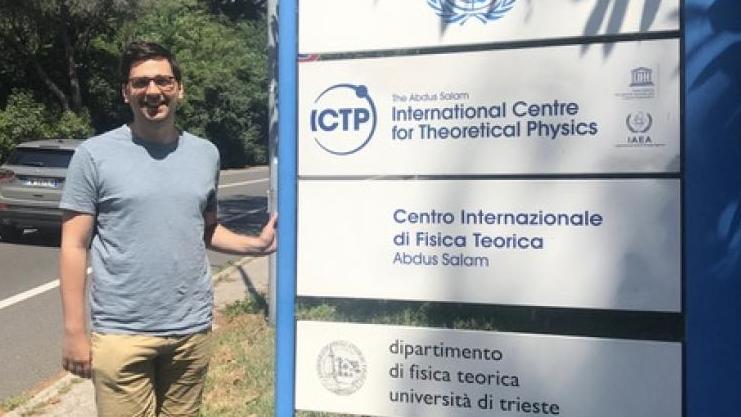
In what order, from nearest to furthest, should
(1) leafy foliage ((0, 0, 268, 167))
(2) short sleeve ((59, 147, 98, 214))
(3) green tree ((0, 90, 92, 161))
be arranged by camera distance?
(2) short sleeve ((59, 147, 98, 214)), (3) green tree ((0, 90, 92, 161)), (1) leafy foliage ((0, 0, 268, 167))

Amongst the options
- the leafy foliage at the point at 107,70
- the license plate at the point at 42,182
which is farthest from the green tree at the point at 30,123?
the license plate at the point at 42,182

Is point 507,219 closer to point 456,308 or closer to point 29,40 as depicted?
point 456,308

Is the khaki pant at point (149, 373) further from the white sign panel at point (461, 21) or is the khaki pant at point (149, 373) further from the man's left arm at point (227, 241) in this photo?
the white sign panel at point (461, 21)

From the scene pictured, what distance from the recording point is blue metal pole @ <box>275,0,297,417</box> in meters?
3.35

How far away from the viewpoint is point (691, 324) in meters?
2.88

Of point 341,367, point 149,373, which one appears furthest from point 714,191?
point 149,373

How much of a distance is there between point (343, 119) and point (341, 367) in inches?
38.8

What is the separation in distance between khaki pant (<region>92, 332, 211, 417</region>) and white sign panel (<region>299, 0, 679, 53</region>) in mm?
1268

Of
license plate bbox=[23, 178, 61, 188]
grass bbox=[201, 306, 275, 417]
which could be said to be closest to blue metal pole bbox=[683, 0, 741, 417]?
grass bbox=[201, 306, 275, 417]

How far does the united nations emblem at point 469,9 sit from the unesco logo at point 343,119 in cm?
41

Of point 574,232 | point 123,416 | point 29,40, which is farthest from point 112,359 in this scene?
point 29,40

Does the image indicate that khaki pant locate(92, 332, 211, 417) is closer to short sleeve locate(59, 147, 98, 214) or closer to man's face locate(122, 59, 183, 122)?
short sleeve locate(59, 147, 98, 214)

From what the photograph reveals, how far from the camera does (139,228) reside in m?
2.85

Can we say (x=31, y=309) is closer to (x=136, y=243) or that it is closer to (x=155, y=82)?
(x=136, y=243)
